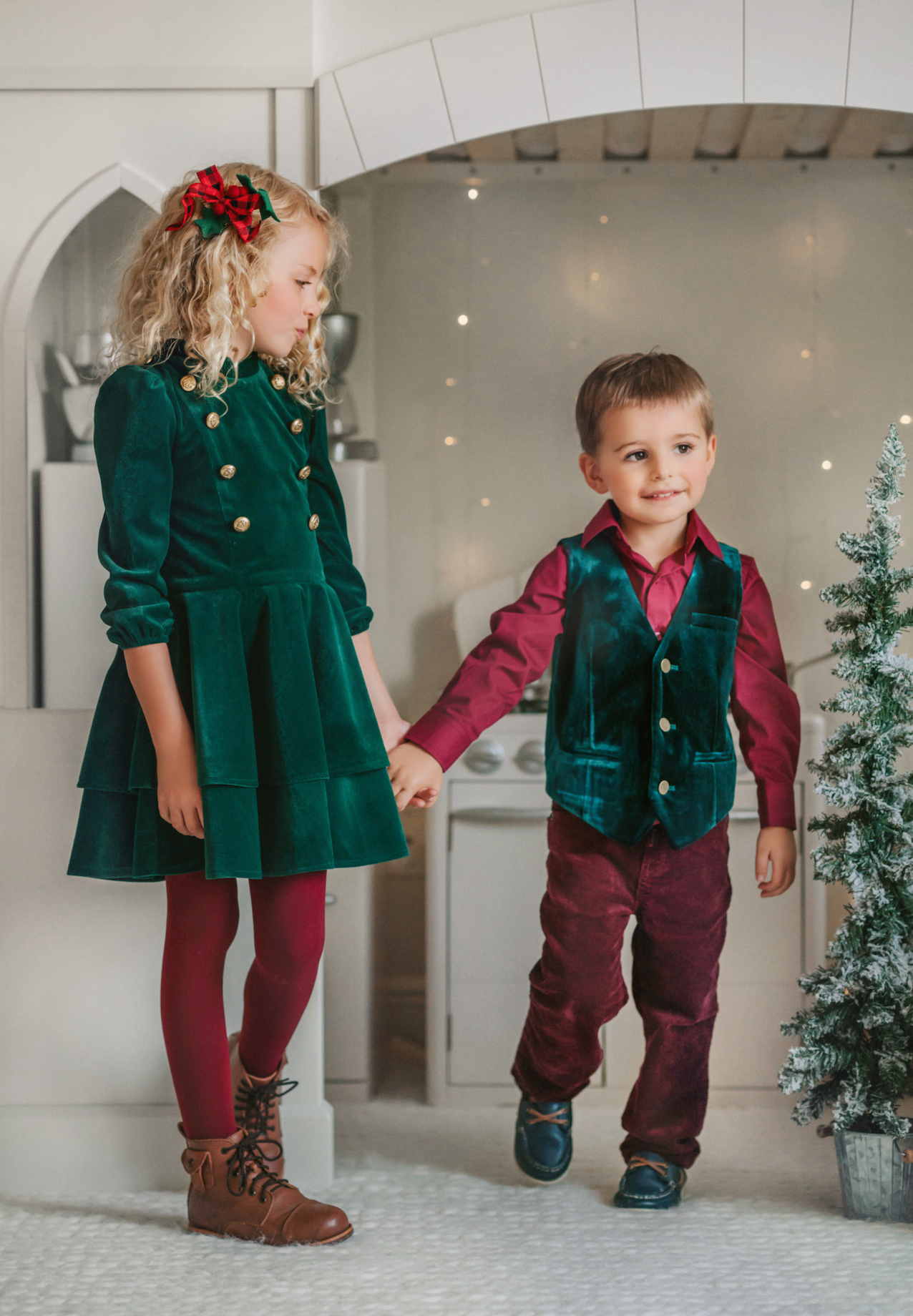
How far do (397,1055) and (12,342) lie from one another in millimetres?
1610

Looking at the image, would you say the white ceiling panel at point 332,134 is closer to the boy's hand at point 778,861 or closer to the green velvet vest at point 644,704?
the green velvet vest at point 644,704

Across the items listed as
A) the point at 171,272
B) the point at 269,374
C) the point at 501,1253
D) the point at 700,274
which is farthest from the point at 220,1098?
the point at 700,274

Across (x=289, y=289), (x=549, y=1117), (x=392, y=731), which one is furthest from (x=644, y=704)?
(x=289, y=289)

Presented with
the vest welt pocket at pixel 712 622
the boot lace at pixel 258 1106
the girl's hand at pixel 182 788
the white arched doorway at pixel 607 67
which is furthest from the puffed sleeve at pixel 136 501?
the vest welt pocket at pixel 712 622

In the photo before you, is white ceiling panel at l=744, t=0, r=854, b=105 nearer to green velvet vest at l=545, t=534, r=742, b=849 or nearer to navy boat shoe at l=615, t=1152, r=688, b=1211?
green velvet vest at l=545, t=534, r=742, b=849

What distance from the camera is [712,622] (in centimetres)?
165

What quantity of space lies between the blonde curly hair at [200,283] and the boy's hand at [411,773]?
54cm

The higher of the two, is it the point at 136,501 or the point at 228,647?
the point at 136,501

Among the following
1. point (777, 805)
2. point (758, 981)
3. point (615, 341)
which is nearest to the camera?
point (777, 805)

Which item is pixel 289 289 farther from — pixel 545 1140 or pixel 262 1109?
pixel 545 1140

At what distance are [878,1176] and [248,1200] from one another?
86 cm

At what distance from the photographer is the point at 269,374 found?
153cm

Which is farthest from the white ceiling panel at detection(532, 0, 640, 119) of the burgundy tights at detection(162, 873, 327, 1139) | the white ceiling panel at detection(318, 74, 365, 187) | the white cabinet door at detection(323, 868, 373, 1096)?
the white cabinet door at detection(323, 868, 373, 1096)

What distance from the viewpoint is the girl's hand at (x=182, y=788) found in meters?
1.39
